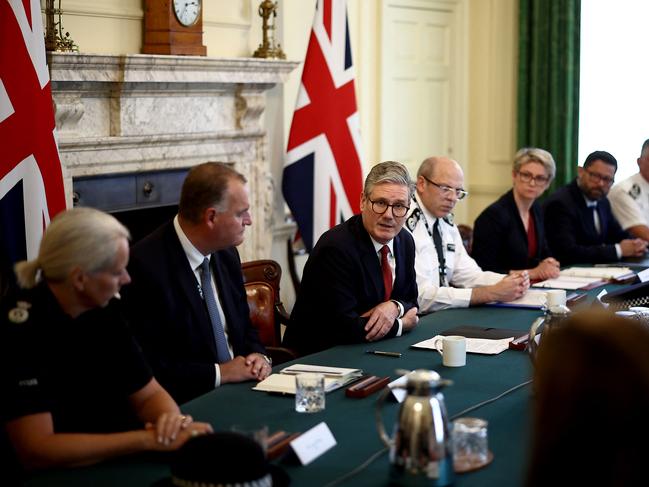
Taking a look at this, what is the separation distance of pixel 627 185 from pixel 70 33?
3404mm

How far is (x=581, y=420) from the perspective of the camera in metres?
1.19

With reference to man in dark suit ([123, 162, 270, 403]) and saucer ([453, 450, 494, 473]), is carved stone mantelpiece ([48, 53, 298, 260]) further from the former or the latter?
saucer ([453, 450, 494, 473])

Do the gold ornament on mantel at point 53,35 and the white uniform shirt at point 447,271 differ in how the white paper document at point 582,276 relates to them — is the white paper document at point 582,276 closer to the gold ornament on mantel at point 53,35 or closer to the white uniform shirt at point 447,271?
the white uniform shirt at point 447,271

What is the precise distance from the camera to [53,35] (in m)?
4.45

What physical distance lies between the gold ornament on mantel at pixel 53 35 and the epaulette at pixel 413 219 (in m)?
1.67

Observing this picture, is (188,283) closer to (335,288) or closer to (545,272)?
(335,288)

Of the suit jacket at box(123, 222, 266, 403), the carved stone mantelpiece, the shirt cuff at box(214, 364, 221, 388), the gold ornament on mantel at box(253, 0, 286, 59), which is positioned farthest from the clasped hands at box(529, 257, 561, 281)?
the shirt cuff at box(214, 364, 221, 388)

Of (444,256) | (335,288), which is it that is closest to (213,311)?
(335,288)

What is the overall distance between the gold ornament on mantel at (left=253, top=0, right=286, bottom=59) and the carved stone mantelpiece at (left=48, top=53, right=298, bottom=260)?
0.22ft

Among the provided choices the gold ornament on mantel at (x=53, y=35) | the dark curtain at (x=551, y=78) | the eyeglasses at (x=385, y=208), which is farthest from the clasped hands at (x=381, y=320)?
the dark curtain at (x=551, y=78)

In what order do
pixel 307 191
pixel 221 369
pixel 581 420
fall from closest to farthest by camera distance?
pixel 581 420
pixel 221 369
pixel 307 191

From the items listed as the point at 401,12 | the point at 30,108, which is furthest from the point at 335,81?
the point at 30,108

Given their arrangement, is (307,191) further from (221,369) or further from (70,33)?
(221,369)

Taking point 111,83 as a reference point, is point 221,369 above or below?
below
